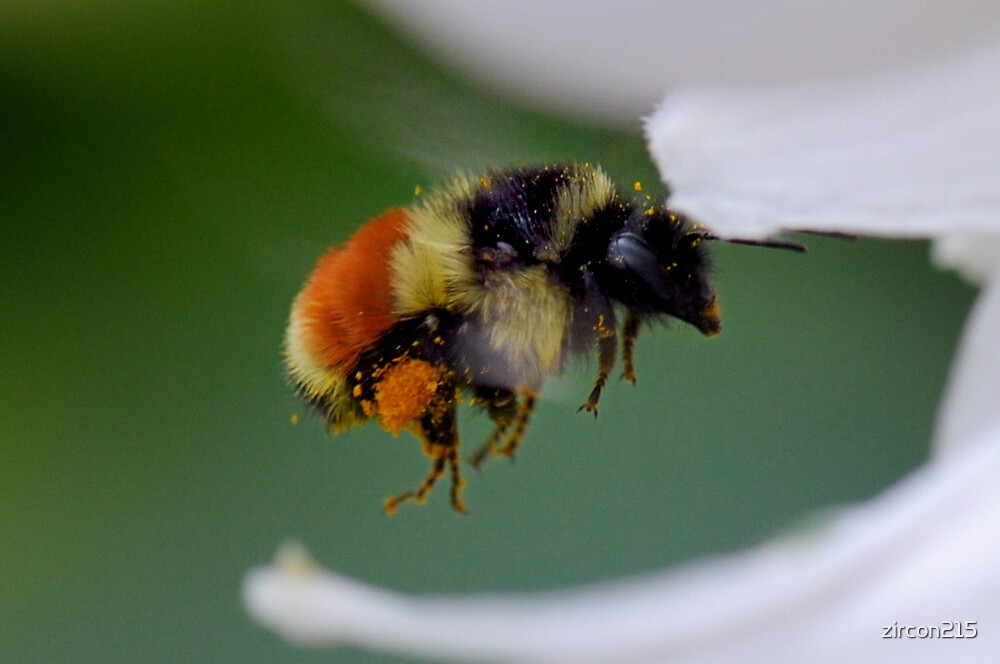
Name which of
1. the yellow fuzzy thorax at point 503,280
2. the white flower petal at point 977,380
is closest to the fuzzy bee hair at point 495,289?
the yellow fuzzy thorax at point 503,280

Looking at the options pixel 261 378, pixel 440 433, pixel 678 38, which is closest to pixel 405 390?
pixel 440 433

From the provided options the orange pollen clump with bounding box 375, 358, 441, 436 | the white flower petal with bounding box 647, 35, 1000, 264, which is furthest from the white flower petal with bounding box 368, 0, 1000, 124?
the orange pollen clump with bounding box 375, 358, 441, 436

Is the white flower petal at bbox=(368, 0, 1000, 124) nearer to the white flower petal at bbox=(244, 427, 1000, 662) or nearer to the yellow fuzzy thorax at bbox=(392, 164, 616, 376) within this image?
the yellow fuzzy thorax at bbox=(392, 164, 616, 376)

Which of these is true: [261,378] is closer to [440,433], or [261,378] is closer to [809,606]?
[440,433]

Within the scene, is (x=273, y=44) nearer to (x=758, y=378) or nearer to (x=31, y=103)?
(x=31, y=103)

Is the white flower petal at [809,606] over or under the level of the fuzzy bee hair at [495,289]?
under

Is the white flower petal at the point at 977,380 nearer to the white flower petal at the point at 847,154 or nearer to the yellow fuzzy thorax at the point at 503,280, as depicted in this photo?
the white flower petal at the point at 847,154
